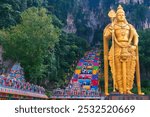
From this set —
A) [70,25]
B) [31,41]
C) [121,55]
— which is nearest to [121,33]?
[121,55]

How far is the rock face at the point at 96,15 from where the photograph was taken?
38.3 meters

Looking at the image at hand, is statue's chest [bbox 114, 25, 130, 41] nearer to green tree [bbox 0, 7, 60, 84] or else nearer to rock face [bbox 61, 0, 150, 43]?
green tree [bbox 0, 7, 60, 84]

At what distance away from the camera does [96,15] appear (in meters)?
41.6

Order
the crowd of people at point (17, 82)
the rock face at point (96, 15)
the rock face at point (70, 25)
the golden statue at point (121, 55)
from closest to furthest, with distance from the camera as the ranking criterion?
the golden statue at point (121, 55), the crowd of people at point (17, 82), the rock face at point (70, 25), the rock face at point (96, 15)

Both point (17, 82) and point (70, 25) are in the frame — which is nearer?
point (17, 82)

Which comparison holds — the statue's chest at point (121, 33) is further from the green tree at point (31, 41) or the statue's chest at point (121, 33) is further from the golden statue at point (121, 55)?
the green tree at point (31, 41)

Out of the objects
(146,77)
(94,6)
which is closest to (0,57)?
(146,77)

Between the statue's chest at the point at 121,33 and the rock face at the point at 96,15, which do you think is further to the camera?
the rock face at the point at 96,15

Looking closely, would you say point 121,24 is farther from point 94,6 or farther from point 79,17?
point 94,6

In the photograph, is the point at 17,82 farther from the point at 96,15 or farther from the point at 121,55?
the point at 96,15

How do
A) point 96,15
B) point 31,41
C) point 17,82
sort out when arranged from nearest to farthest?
point 17,82 < point 31,41 < point 96,15

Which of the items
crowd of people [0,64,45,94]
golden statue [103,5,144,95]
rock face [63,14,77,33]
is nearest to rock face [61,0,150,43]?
rock face [63,14,77,33]

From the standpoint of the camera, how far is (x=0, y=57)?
863 inches

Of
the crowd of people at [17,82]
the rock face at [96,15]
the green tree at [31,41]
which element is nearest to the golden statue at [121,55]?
the crowd of people at [17,82]
